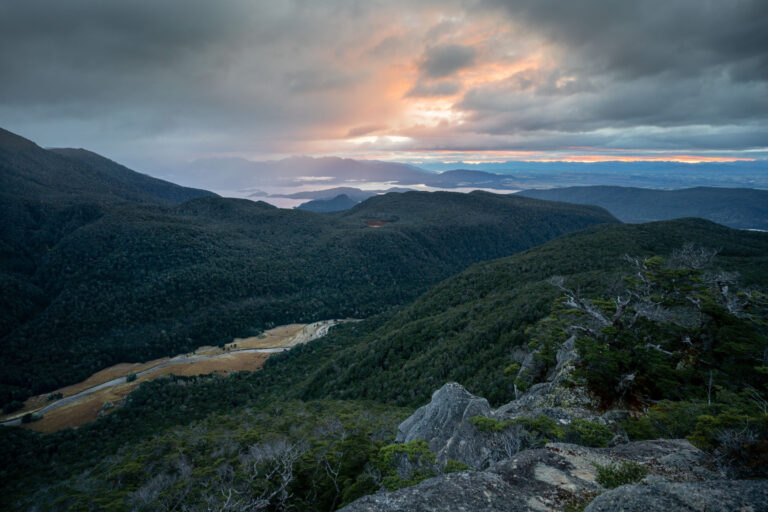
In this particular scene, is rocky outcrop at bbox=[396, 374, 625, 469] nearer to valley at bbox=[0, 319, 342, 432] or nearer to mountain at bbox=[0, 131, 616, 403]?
valley at bbox=[0, 319, 342, 432]

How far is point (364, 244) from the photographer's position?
10194 centimetres

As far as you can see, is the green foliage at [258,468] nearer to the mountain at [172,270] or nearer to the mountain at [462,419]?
the mountain at [462,419]

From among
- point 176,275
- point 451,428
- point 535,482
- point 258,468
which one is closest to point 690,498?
point 535,482

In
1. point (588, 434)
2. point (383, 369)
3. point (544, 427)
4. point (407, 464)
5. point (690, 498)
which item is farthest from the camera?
point (383, 369)

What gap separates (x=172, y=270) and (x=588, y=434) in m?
89.7

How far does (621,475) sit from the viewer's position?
648cm

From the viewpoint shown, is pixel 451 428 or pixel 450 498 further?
pixel 451 428

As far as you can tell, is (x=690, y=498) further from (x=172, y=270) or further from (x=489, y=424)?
(x=172, y=270)

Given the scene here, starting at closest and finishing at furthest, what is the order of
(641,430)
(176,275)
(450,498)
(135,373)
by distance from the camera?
(450,498) → (641,430) → (135,373) → (176,275)

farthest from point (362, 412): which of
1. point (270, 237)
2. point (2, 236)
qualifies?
point (2, 236)

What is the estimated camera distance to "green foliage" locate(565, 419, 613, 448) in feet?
28.1

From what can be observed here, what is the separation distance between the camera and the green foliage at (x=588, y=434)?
8555 millimetres

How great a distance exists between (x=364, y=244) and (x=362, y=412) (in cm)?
7989

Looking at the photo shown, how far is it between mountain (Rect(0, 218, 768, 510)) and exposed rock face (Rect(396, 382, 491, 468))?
0.19 feet
